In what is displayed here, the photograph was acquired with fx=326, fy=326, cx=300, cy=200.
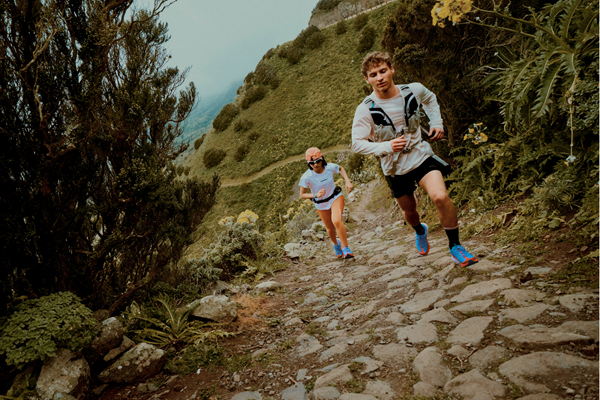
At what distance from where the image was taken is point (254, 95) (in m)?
40.9

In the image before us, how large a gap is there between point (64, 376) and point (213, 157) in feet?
118

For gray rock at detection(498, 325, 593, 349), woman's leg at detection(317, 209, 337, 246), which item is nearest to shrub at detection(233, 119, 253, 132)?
woman's leg at detection(317, 209, 337, 246)

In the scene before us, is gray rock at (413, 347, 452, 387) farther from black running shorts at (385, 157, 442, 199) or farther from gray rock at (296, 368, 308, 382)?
black running shorts at (385, 157, 442, 199)

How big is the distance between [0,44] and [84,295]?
2652 millimetres

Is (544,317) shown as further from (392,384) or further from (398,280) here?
(398,280)

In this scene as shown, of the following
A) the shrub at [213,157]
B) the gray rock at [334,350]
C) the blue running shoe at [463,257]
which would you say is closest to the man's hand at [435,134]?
the blue running shoe at [463,257]

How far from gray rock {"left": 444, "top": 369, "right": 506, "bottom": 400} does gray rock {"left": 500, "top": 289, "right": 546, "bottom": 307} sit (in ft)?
3.03

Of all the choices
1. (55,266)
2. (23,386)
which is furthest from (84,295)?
(23,386)

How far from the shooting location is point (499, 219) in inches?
175

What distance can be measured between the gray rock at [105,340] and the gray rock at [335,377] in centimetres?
217

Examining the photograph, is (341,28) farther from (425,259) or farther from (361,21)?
(425,259)

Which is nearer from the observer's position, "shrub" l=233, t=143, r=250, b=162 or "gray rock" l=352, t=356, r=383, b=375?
"gray rock" l=352, t=356, r=383, b=375

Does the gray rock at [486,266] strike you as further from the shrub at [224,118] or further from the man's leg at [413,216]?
the shrub at [224,118]

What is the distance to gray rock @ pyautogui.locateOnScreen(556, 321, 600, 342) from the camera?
6.30 ft
